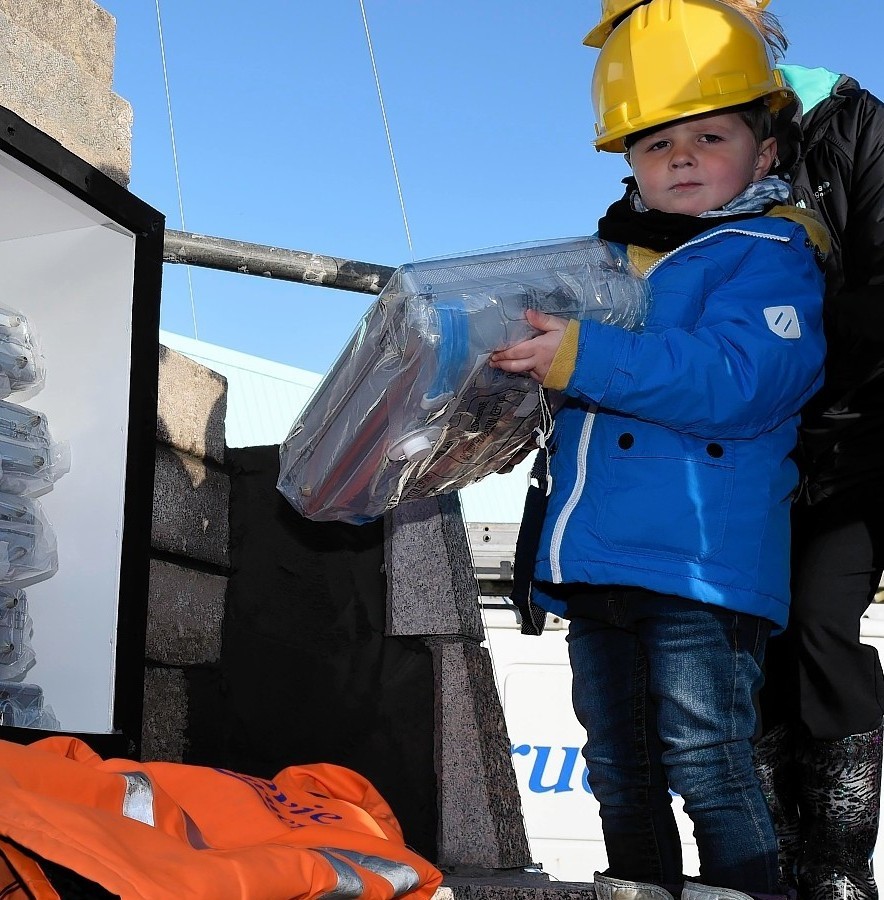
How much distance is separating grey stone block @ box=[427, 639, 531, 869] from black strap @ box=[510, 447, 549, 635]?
63 cm

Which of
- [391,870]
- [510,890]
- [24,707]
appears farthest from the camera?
[510,890]

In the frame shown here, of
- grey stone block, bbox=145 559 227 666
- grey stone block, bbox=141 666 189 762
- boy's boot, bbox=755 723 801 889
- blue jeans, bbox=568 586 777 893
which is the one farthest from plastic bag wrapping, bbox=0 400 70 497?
boy's boot, bbox=755 723 801 889

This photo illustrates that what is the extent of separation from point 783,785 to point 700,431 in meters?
0.92

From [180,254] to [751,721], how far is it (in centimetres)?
216

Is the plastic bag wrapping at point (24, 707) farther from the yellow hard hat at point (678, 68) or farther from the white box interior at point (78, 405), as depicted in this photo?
the yellow hard hat at point (678, 68)

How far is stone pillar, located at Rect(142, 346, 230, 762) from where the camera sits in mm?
3092

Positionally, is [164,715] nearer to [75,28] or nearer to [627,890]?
[627,890]

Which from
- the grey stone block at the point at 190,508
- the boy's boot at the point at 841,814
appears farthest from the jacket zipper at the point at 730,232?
the grey stone block at the point at 190,508

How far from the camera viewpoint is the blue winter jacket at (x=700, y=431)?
7.03 ft

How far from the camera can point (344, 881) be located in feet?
5.36

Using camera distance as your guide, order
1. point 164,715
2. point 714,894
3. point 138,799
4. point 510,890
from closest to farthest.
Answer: point 138,799, point 714,894, point 510,890, point 164,715

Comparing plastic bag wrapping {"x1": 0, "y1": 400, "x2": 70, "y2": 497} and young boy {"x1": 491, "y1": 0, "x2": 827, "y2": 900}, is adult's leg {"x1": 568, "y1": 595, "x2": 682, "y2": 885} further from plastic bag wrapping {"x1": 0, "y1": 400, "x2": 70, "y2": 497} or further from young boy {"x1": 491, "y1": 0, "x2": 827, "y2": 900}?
plastic bag wrapping {"x1": 0, "y1": 400, "x2": 70, "y2": 497}

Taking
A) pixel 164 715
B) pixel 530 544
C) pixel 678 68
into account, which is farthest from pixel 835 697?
pixel 164 715

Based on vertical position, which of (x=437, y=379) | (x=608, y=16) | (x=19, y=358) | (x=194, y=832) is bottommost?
(x=194, y=832)
